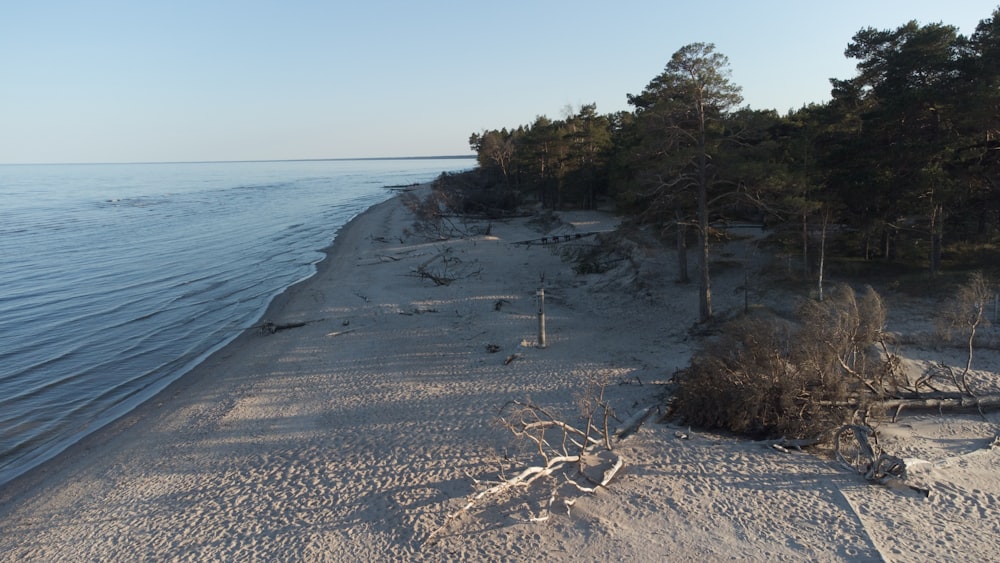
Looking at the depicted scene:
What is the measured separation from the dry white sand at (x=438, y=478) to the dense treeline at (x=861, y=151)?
5160 mm

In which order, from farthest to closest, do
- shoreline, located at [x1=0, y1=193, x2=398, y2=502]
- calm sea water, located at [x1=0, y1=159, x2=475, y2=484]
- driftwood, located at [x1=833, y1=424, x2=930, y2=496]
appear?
calm sea water, located at [x1=0, y1=159, x2=475, y2=484] → shoreline, located at [x1=0, y1=193, x2=398, y2=502] → driftwood, located at [x1=833, y1=424, x2=930, y2=496]

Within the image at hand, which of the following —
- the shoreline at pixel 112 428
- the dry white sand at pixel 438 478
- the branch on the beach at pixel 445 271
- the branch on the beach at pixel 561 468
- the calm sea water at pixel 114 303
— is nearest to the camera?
the dry white sand at pixel 438 478

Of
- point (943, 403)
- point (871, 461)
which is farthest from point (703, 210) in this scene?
point (871, 461)

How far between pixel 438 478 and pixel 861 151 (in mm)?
17443

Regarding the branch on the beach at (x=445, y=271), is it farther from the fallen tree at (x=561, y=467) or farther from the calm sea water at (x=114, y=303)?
the fallen tree at (x=561, y=467)

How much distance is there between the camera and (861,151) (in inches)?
733

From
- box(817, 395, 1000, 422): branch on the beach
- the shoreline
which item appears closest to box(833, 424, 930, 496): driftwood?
box(817, 395, 1000, 422): branch on the beach

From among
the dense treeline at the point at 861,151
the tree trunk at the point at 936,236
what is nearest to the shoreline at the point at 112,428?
the dense treeline at the point at 861,151

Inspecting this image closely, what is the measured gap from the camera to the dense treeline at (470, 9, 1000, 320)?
641 inches

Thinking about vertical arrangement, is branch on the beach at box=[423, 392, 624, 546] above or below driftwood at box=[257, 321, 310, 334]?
above

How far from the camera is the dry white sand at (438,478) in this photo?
26.7ft

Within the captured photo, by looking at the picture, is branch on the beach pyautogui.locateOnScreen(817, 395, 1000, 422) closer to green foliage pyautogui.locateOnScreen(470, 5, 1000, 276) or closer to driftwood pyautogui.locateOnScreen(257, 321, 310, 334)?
green foliage pyautogui.locateOnScreen(470, 5, 1000, 276)

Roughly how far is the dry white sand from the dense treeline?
203 inches

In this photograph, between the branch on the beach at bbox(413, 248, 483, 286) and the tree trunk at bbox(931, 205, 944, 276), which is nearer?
the tree trunk at bbox(931, 205, 944, 276)
